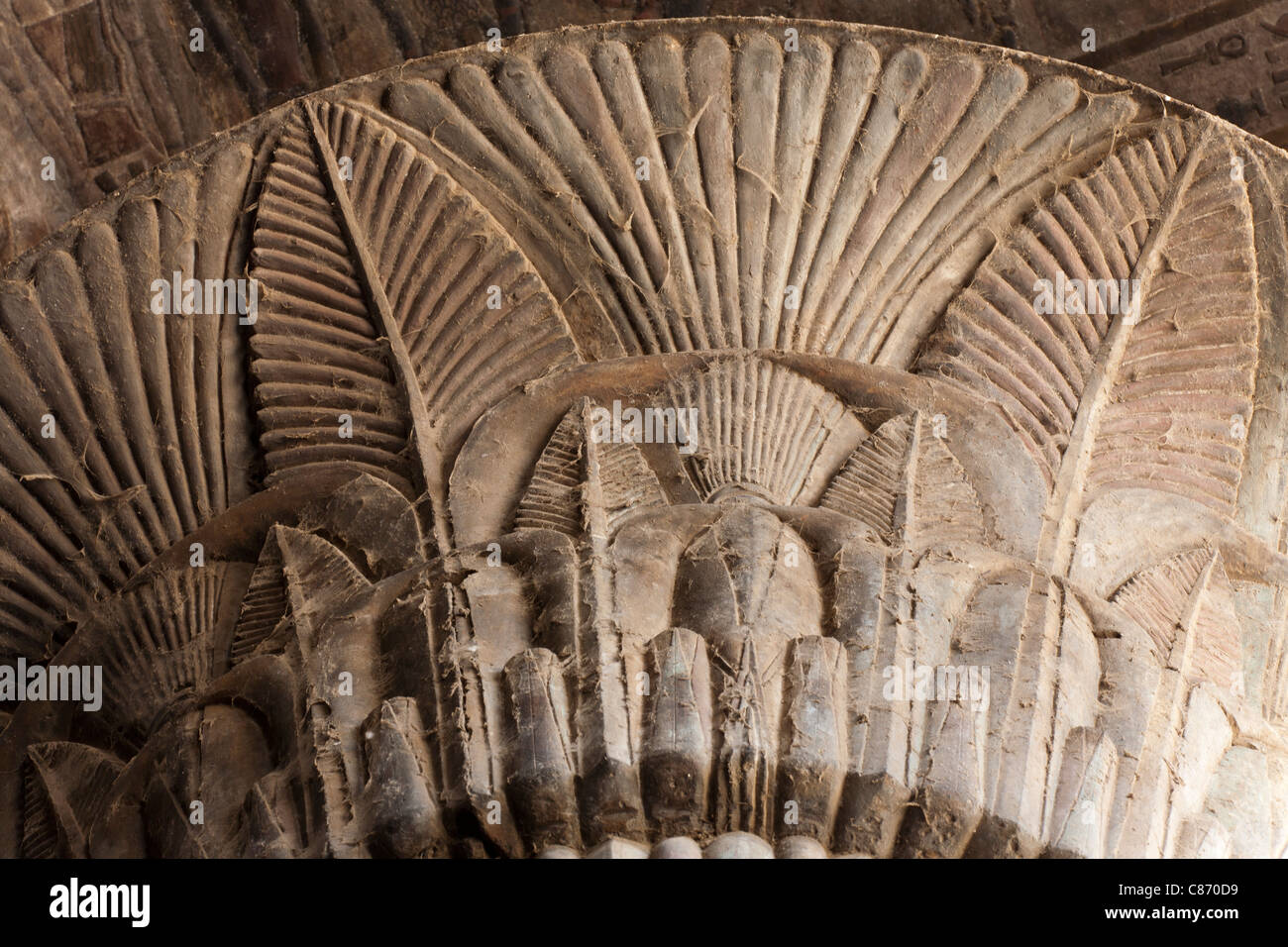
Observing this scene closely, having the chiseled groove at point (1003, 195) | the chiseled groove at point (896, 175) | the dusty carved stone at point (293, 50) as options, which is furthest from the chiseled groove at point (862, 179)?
the dusty carved stone at point (293, 50)

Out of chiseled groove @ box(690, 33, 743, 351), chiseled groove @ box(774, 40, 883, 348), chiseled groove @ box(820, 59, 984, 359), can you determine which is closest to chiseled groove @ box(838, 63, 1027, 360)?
chiseled groove @ box(820, 59, 984, 359)

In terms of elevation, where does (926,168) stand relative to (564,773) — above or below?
above

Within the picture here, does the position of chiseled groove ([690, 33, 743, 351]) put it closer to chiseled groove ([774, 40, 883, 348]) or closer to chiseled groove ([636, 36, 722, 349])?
chiseled groove ([636, 36, 722, 349])

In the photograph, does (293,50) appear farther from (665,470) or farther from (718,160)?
(665,470)

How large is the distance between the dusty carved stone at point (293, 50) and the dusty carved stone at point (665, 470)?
107 centimetres

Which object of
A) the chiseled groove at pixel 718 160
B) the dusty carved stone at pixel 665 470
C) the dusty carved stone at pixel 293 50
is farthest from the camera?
the dusty carved stone at pixel 293 50

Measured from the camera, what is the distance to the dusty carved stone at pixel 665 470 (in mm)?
3129

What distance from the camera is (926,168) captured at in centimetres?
415

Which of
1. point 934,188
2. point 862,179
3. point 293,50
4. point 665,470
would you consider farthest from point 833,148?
point 293,50

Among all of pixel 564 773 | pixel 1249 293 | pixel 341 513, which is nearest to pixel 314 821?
pixel 564 773

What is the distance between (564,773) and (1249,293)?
200cm

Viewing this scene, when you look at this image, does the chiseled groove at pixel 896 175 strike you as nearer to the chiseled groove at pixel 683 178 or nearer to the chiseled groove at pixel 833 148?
the chiseled groove at pixel 833 148

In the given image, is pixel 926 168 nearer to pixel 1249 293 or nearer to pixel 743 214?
pixel 743 214

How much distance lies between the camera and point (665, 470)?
3.71 m
